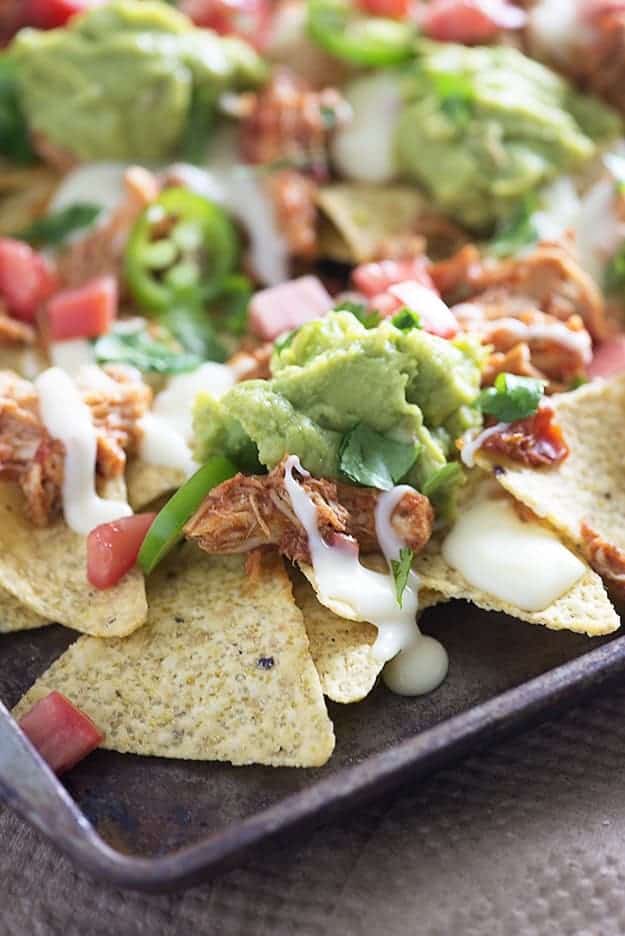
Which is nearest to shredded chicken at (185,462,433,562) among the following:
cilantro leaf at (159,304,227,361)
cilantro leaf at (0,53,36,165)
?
cilantro leaf at (159,304,227,361)

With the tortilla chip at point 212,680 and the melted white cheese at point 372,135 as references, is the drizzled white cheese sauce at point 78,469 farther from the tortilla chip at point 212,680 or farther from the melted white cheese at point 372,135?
the melted white cheese at point 372,135

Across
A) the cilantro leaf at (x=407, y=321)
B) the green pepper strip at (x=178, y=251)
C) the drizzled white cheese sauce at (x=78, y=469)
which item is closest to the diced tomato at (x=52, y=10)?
the green pepper strip at (x=178, y=251)

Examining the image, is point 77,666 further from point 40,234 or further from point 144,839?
point 40,234

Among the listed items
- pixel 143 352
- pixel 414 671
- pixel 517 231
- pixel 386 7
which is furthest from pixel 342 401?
pixel 386 7

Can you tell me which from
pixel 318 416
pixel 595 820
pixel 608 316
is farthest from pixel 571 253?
pixel 595 820

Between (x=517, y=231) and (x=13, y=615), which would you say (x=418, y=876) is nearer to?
(x=13, y=615)

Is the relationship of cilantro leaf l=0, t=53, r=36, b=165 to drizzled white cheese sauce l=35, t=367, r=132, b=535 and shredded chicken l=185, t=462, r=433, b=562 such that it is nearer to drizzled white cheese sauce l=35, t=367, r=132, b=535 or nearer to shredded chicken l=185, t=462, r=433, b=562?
drizzled white cheese sauce l=35, t=367, r=132, b=535

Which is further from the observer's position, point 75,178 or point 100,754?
point 75,178
